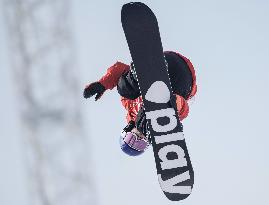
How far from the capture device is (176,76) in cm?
459

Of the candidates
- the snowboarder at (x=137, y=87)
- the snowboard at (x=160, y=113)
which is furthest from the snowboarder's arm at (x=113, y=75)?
the snowboard at (x=160, y=113)

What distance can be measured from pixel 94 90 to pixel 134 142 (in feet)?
2.43

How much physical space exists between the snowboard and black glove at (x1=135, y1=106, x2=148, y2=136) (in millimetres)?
210

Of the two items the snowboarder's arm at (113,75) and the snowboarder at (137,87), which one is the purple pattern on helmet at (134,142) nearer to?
the snowboarder at (137,87)

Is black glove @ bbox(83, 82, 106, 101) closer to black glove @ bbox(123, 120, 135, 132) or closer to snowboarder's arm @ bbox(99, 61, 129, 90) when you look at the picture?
snowboarder's arm @ bbox(99, 61, 129, 90)

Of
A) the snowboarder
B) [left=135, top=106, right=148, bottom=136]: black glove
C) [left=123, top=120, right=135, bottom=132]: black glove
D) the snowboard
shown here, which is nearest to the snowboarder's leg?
the snowboarder

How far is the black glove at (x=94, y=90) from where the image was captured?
14.9 feet

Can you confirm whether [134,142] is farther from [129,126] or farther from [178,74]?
[178,74]

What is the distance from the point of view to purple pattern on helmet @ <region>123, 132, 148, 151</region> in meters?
4.89

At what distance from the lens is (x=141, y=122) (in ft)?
15.4

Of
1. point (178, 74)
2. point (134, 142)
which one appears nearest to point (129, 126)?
point (134, 142)

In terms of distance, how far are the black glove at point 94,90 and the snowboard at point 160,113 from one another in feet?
1.41

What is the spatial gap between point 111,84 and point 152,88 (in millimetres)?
506

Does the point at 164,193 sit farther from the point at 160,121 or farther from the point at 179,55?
the point at 179,55
